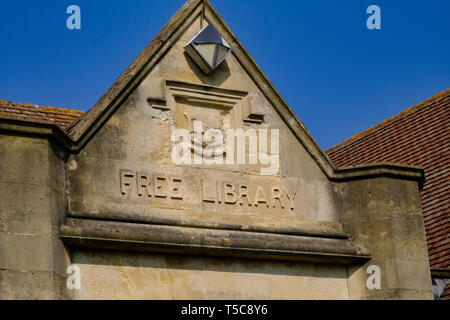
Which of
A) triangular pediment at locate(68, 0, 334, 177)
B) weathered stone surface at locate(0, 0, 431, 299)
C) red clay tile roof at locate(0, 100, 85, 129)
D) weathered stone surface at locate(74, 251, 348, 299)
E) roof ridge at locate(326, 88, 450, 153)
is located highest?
roof ridge at locate(326, 88, 450, 153)

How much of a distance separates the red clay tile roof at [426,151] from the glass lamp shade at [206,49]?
513cm

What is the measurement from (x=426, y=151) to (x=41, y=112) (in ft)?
23.0

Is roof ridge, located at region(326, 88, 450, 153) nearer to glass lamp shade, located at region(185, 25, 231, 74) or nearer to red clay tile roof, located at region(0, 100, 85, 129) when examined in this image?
red clay tile roof, located at region(0, 100, 85, 129)

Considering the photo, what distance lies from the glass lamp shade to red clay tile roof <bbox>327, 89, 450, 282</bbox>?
16.8ft

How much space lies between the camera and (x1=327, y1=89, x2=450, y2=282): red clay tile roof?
14.3 m

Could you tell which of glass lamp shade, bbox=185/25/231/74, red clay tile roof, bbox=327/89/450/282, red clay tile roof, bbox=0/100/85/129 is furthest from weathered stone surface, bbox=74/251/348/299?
red clay tile roof, bbox=0/100/85/129

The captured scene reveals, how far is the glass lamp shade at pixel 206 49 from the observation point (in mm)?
10180

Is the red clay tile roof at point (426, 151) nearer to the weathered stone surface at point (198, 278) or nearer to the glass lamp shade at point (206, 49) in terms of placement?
the weathered stone surface at point (198, 278)

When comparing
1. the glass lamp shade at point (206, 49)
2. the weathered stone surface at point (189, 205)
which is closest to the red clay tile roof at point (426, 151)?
the weathered stone surface at point (189, 205)

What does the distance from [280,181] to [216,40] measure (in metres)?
1.73

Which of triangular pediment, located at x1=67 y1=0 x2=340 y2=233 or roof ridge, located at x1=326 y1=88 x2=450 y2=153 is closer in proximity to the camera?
triangular pediment, located at x1=67 y1=0 x2=340 y2=233

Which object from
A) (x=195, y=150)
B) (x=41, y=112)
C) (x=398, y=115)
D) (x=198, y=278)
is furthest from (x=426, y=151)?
(x=198, y=278)

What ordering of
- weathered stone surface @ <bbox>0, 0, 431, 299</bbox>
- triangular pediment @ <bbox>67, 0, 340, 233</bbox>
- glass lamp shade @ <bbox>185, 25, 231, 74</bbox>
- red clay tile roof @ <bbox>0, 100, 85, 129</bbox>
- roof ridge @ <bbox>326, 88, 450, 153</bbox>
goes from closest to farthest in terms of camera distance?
weathered stone surface @ <bbox>0, 0, 431, 299</bbox>
triangular pediment @ <bbox>67, 0, 340, 233</bbox>
glass lamp shade @ <bbox>185, 25, 231, 74</bbox>
red clay tile roof @ <bbox>0, 100, 85, 129</bbox>
roof ridge @ <bbox>326, 88, 450, 153</bbox>
